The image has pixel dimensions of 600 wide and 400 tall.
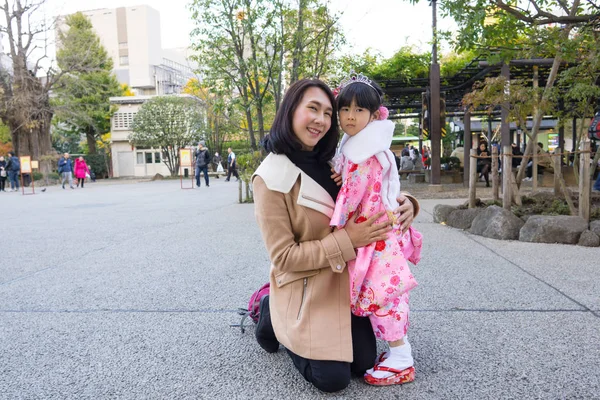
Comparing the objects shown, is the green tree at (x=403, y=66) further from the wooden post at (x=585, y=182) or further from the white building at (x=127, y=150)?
the white building at (x=127, y=150)

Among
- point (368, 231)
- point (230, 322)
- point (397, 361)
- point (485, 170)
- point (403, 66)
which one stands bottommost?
point (230, 322)

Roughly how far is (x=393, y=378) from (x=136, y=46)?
62259 mm

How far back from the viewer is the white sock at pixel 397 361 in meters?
2.30

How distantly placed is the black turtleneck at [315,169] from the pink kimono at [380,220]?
12 centimetres

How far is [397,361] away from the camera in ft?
7.58

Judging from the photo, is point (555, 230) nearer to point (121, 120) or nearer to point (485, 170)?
point (485, 170)

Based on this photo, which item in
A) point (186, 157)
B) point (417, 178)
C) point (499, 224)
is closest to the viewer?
point (499, 224)

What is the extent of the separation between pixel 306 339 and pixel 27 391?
1.37 m

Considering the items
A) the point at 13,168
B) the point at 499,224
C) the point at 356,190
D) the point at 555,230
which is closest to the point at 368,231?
the point at 356,190

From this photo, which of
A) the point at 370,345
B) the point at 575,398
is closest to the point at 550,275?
the point at 575,398

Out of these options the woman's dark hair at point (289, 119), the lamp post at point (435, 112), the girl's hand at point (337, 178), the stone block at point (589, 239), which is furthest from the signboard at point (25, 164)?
the girl's hand at point (337, 178)

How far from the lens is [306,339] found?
218 cm

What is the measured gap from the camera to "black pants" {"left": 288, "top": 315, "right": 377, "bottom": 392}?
216 cm

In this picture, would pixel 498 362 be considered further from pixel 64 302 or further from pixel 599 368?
pixel 64 302
